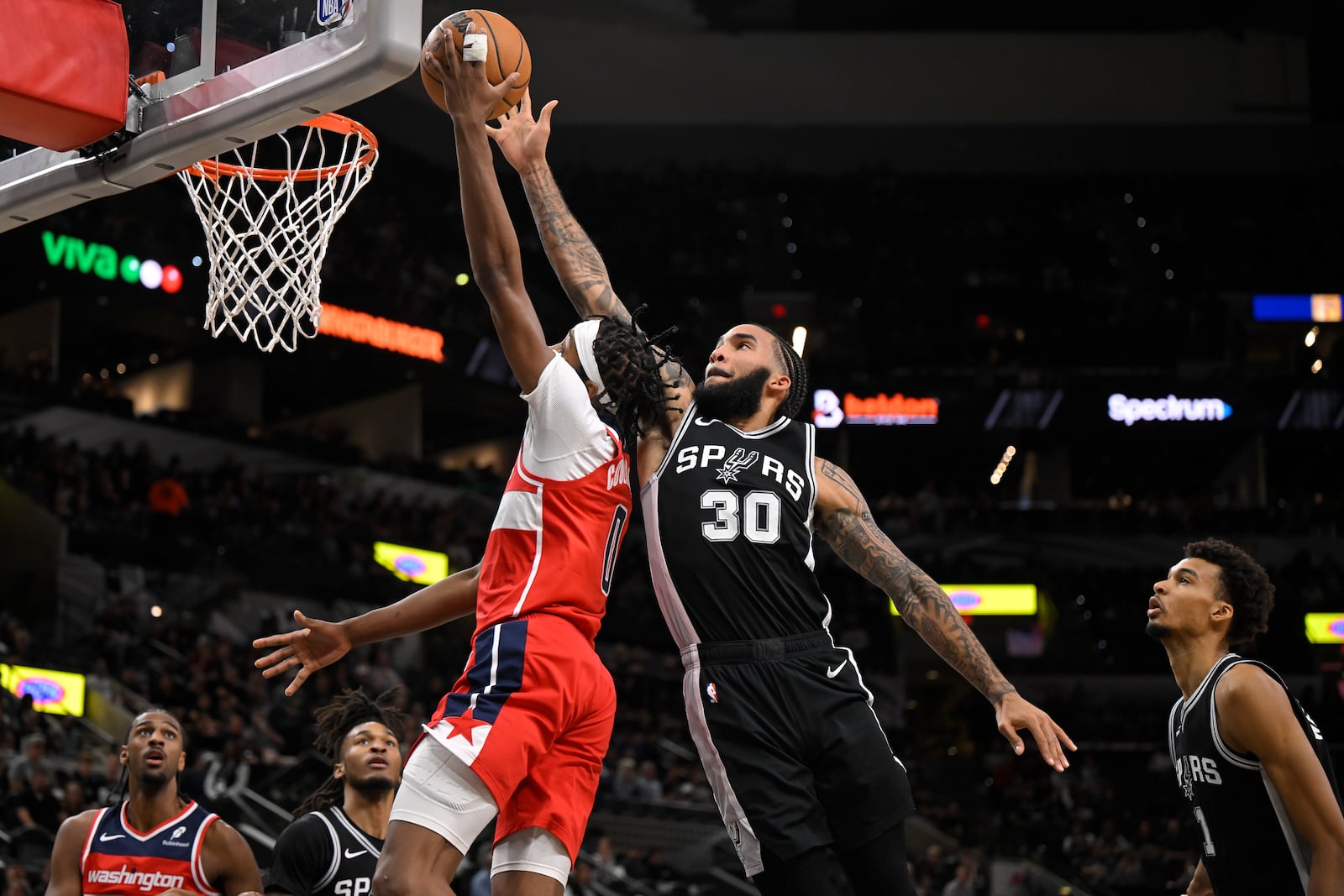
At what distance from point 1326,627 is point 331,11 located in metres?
22.7

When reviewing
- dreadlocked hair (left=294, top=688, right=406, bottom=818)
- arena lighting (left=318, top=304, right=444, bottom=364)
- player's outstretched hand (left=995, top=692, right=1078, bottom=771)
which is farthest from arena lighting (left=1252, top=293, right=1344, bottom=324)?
player's outstretched hand (left=995, top=692, right=1078, bottom=771)

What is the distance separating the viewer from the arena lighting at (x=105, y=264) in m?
20.1

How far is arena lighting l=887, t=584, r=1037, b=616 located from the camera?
2448 centimetres

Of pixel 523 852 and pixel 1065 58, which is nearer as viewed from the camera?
pixel 523 852

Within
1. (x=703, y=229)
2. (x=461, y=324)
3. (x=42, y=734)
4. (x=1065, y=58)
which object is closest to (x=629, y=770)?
(x=42, y=734)

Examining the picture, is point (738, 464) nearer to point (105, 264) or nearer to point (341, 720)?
point (341, 720)

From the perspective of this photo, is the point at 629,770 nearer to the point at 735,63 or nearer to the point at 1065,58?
the point at 735,63

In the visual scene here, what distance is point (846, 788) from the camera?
12.9ft

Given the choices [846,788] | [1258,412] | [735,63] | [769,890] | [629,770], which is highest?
[735,63]

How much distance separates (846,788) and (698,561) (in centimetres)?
74

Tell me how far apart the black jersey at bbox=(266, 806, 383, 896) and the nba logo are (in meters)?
2.95

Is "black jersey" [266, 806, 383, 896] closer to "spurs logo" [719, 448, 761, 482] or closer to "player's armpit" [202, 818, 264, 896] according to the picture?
"player's armpit" [202, 818, 264, 896]

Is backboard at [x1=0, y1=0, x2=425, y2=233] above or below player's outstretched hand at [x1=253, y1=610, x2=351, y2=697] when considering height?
above

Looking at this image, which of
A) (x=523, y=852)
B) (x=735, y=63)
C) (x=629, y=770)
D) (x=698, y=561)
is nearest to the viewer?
(x=523, y=852)
